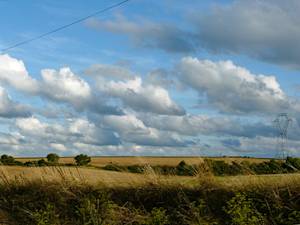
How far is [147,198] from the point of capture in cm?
1542

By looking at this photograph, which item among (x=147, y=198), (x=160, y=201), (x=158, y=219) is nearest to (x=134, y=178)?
(x=147, y=198)

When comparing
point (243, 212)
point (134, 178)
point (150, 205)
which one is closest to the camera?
point (243, 212)

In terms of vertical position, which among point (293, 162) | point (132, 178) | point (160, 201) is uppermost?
point (293, 162)

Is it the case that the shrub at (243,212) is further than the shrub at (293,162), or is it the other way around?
the shrub at (293,162)

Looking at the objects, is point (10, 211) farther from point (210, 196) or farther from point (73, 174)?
point (210, 196)

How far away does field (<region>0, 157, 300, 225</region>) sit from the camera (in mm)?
13310

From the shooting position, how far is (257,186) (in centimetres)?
1391

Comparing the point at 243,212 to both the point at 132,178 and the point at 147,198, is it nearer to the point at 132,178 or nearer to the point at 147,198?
the point at 147,198

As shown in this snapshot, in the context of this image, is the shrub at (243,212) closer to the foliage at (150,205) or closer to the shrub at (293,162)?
the foliage at (150,205)

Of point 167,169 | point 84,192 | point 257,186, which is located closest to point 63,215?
point 84,192

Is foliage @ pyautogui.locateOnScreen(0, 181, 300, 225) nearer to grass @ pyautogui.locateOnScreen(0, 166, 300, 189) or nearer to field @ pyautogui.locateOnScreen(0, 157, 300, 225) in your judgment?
field @ pyautogui.locateOnScreen(0, 157, 300, 225)

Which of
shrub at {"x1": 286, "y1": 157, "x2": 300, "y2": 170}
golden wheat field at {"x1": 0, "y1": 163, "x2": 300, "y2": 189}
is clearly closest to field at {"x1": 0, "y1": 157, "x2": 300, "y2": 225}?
golden wheat field at {"x1": 0, "y1": 163, "x2": 300, "y2": 189}

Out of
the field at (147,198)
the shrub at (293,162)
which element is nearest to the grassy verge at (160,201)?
the field at (147,198)

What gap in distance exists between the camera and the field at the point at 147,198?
1331 centimetres
